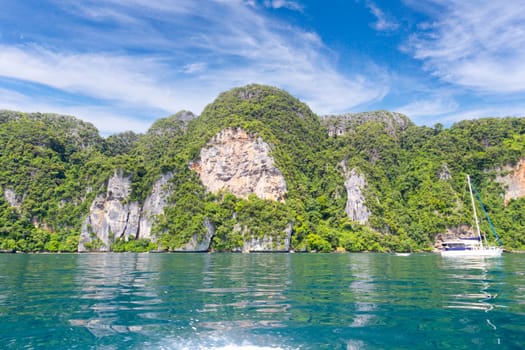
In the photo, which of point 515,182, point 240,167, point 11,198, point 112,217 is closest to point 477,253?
point 515,182

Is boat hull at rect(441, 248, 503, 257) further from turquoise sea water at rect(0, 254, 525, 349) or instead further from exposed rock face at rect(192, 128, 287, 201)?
exposed rock face at rect(192, 128, 287, 201)

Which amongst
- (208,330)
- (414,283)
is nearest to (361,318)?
(208,330)

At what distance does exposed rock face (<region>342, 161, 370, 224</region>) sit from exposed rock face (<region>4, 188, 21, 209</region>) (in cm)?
9309

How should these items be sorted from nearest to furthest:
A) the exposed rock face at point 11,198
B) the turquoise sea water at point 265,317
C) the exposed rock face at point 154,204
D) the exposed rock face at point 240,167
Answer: the turquoise sea water at point 265,317
the exposed rock face at point 154,204
the exposed rock face at point 11,198
the exposed rock face at point 240,167

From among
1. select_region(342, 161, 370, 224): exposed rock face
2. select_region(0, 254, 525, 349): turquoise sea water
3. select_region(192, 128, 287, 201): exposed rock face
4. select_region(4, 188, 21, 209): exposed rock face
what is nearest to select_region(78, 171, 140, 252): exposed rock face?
select_region(4, 188, 21, 209): exposed rock face

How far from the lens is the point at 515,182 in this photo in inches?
4262

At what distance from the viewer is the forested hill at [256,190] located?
93.7 m

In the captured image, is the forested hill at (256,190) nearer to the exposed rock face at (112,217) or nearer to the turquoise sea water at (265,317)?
the exposed rock face at (112,217)

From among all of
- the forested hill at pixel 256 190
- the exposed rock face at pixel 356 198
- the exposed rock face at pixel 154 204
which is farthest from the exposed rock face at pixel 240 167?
the exposed rock face at pixel 356 198

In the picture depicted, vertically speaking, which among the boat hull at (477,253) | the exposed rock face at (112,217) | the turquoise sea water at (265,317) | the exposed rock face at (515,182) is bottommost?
the boat hull at (477,253)

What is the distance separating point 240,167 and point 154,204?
2656 cm

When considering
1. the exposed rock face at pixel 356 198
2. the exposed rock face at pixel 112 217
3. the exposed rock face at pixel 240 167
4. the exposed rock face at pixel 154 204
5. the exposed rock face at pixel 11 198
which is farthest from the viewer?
the exposed rock face at pixel 356 198

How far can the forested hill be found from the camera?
93.7 m

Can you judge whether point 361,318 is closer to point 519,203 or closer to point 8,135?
point 519,203
